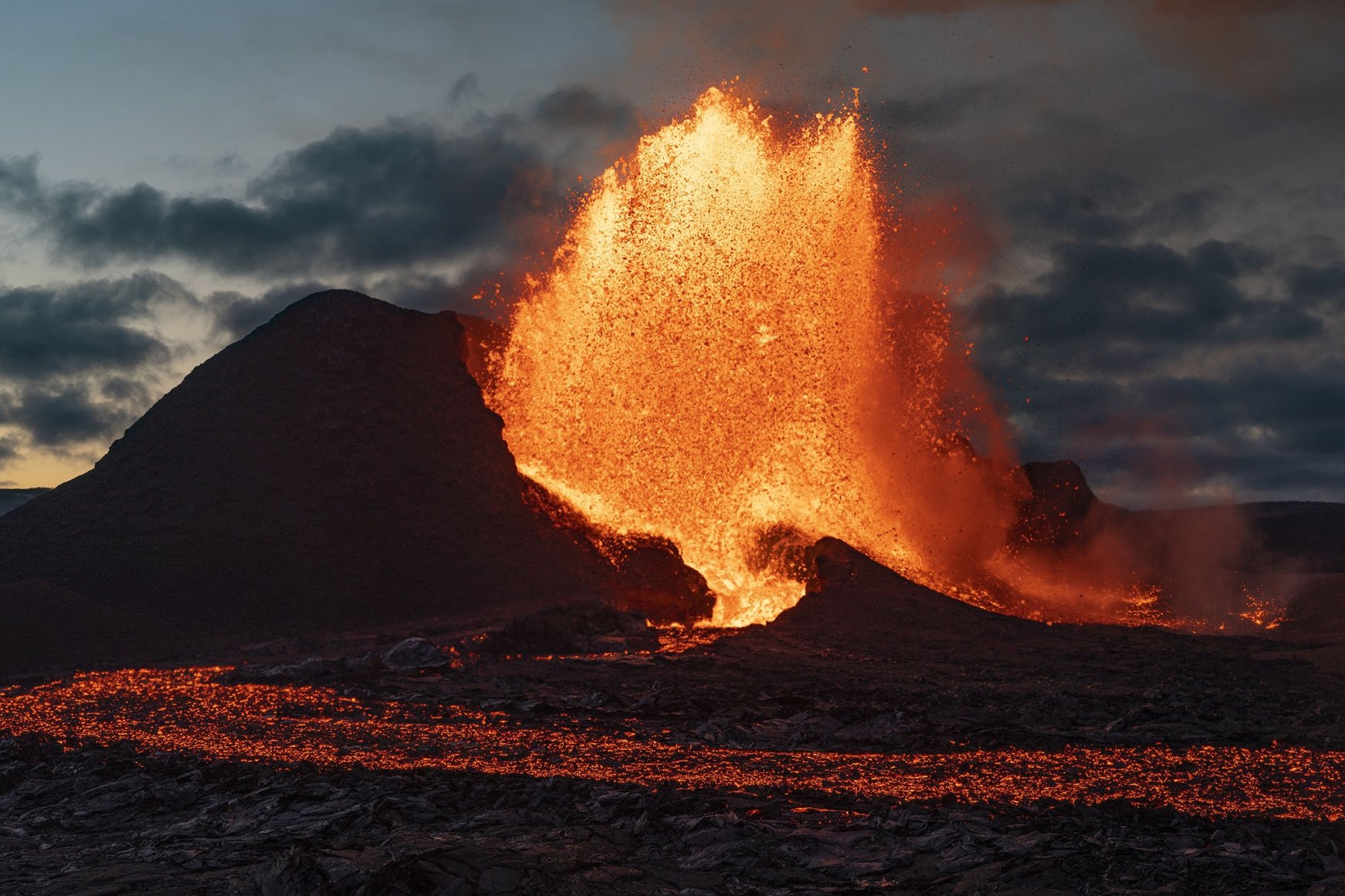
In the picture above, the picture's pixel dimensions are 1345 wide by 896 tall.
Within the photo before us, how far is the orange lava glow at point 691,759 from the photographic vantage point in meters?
15.5

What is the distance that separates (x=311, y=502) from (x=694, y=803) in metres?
37.3

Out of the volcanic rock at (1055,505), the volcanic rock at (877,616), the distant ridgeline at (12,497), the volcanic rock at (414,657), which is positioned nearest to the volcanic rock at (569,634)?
the volcanic rock at (414,657)

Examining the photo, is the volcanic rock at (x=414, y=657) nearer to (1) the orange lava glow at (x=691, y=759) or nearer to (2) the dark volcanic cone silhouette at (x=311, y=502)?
(1) the orange lava glow at (x=691, y=759)

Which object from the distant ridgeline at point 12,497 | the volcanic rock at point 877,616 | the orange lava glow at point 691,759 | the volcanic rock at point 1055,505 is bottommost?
the orange lava glow at point 691,759

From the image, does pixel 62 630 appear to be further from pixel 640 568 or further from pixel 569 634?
pixel 640 568

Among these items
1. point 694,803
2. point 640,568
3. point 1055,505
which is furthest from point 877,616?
point 1055,505

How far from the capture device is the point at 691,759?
18297mm

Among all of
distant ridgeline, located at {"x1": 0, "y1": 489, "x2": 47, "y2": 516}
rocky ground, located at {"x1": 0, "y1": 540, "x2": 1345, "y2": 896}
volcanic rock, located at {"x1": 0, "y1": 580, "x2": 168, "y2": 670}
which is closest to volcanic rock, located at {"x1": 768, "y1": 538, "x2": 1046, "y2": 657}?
rocky ground, located at {"x1": 0, "y1": 540, "x2": 1345, "y2": 896}

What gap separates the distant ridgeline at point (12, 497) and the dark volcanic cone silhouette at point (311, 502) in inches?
3287

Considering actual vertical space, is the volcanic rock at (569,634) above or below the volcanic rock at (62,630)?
below

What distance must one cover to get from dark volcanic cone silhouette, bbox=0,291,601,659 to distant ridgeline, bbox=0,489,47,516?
8348cm

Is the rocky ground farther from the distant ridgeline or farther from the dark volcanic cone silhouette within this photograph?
the distant ridgeline

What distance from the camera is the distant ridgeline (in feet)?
416

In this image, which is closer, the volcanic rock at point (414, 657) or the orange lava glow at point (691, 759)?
the orange lava glow at point (691, 759)
